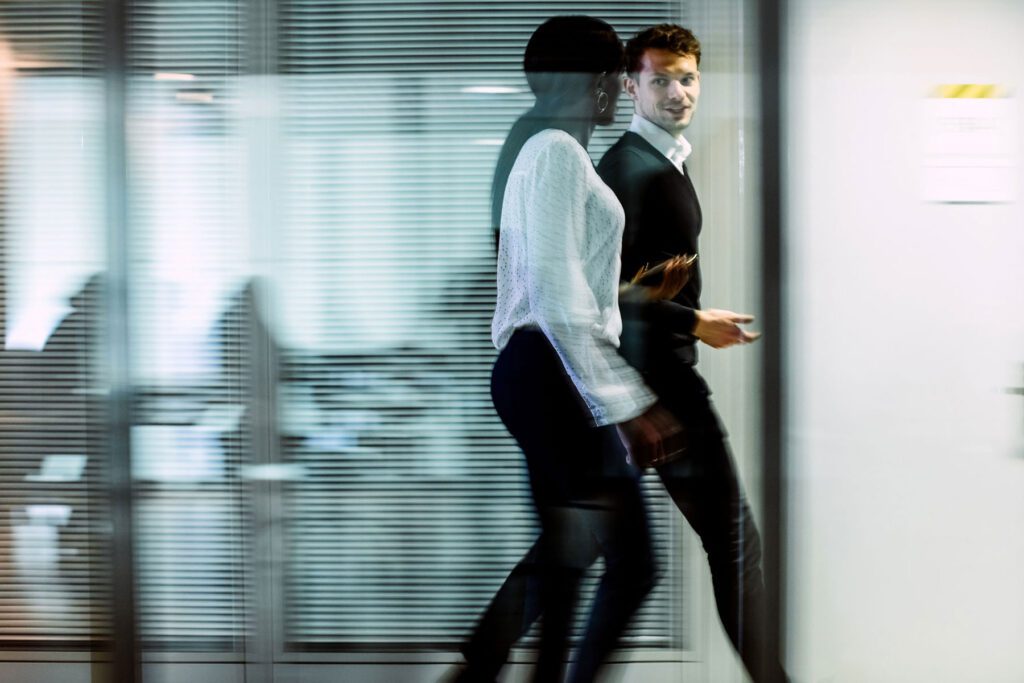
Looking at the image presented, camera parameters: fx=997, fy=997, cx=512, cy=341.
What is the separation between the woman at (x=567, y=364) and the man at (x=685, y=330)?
67 mm

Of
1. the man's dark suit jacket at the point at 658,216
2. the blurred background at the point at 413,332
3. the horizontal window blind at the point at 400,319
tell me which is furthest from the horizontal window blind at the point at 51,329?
the man's dark suit jacket at the point at 658,216

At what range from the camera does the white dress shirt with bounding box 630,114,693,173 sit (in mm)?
2262

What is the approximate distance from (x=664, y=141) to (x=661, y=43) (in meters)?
0.22

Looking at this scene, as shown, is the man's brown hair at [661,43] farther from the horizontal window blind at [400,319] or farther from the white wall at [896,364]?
the white wall at [896,364]

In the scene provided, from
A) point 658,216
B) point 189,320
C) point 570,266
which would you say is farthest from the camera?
point 189,320

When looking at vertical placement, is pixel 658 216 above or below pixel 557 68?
below

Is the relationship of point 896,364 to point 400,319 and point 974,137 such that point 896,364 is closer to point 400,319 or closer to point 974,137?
point 974,137

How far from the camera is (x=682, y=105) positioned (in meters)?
2.26

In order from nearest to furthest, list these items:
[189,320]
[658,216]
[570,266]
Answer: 1. [570,266]
2. [658,216]
3. [189,320]

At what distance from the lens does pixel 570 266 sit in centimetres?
208

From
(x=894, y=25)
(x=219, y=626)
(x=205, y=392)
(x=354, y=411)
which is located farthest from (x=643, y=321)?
(x=219, y=626)

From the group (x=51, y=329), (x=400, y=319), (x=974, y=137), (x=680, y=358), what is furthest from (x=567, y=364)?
(x=51, y=329)

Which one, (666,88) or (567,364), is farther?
(666,88)

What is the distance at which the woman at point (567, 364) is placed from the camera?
6.93 feet
